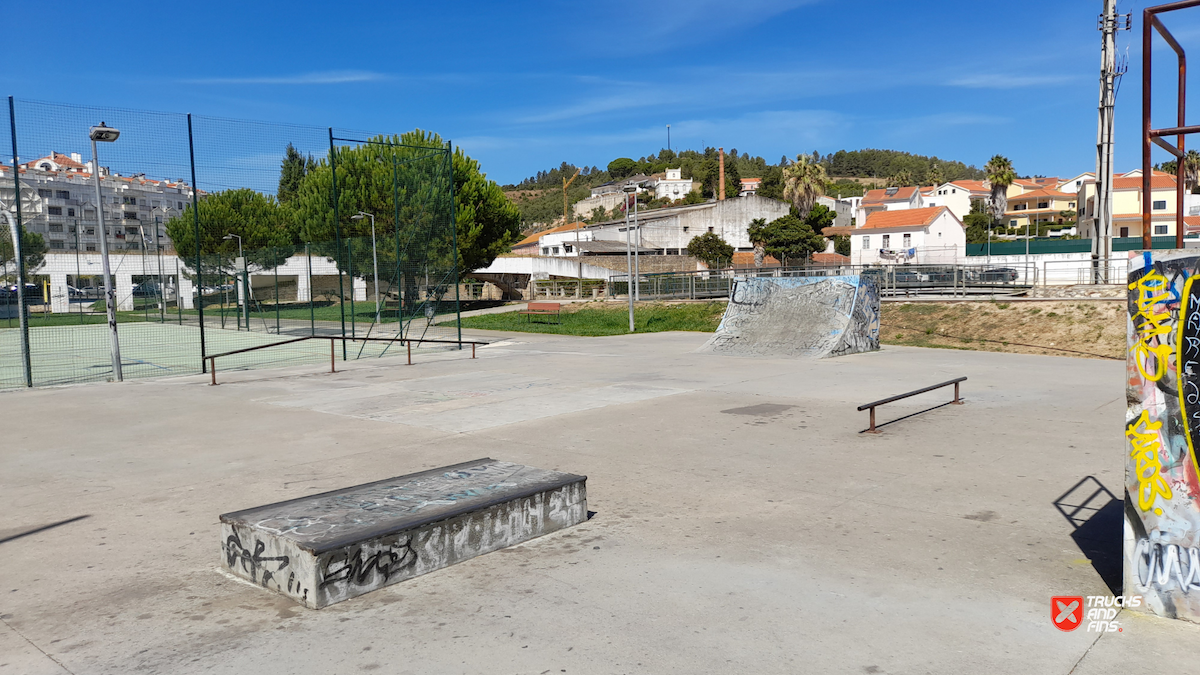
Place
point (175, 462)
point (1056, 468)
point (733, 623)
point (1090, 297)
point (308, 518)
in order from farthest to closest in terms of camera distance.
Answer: point (1090, 297) < point (175, 462) < point (1056, 468) < point (308, 518) < point (733, 623)

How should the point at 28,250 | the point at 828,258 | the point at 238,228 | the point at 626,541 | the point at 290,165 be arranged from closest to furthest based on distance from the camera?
the point at 626,541 → the point at 28,250 → the point at 290,165 → the point at 238,228 → the point at 828,258

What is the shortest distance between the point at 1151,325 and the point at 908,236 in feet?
204

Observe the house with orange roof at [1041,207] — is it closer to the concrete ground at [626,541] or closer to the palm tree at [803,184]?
the palm tree at [803,184]

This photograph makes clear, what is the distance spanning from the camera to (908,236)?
6244 centimetres

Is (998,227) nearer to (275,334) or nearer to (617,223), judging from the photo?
(617,223)

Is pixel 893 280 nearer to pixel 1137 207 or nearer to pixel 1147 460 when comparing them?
pixel 1147 460

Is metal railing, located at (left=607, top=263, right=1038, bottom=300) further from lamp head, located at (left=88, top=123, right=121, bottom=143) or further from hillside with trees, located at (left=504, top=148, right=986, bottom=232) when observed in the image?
hillside with trees, located at (left=504, top=148, right=986, bottom=232)

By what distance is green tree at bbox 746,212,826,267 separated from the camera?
2621 inches

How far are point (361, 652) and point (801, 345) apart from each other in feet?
56.0

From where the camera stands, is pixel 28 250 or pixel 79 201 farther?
pixel 79 201

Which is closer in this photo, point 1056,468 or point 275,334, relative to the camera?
point 1056,468

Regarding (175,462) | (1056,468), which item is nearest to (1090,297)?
(1056,468)

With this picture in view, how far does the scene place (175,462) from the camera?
29.4ft

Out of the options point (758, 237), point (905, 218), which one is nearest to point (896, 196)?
point (905, 218)
